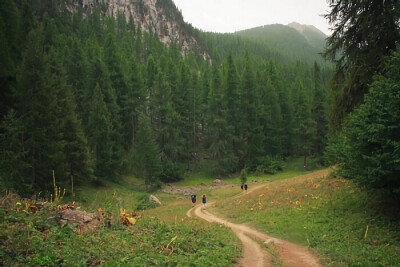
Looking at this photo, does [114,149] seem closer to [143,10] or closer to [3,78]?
[3,78]

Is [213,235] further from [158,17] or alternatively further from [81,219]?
[158,17]

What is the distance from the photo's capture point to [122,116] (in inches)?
1601

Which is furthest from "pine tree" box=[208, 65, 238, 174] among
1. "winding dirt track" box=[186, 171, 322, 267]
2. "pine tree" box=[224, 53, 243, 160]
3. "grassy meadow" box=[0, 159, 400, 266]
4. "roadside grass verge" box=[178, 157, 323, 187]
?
"winding dirt track" box=[186, 171, 322, 267]

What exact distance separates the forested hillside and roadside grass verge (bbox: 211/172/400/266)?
16.2 metres

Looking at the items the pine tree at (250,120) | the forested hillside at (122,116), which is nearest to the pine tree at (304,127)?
the forested hillside at (122,116)

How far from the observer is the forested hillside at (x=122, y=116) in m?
20.6

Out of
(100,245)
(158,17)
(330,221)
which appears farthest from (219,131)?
(158,17)

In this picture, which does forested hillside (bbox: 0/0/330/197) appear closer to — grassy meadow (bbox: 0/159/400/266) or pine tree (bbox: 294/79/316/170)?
pine tree (bbox: 294/79/316/170)

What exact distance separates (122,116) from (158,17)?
9509cm

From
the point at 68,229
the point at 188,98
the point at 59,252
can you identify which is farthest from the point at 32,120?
the point at 188,98

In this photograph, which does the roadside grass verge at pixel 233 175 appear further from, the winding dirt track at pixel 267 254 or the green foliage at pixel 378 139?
the green foliage at pixel 378 139

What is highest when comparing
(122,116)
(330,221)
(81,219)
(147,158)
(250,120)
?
(122,116)

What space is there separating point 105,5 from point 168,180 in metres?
95.2

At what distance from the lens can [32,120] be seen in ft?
65.7
